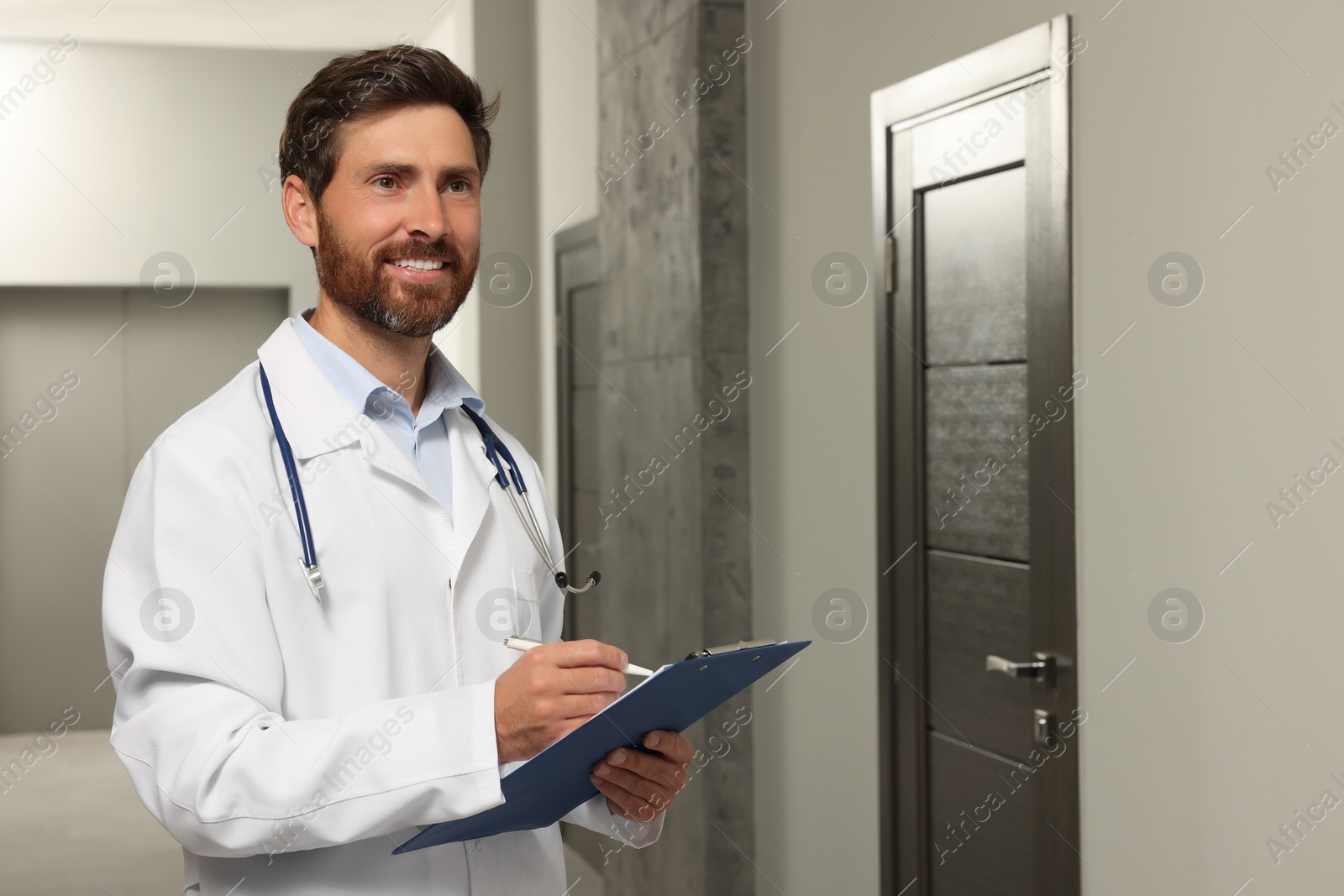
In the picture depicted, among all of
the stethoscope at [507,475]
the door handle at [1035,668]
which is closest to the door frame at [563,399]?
the door handle at [1035,668]

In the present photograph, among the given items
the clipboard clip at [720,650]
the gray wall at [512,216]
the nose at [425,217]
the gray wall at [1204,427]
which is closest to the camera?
the clipboard clip at [720,650]

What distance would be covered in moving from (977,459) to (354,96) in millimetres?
1463

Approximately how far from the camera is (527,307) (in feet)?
16.0

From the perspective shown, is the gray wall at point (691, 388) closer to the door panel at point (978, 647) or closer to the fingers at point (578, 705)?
the door panel at point (978, 647)

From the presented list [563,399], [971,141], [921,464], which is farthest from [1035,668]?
[563,399]

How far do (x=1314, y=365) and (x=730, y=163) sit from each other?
177 centimetres

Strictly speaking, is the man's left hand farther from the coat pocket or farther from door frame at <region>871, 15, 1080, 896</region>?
door frame at <region>871, 15, 1080, 896</region>

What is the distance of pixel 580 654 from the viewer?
39.6 inches

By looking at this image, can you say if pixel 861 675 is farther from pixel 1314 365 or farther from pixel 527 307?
pixel 527 307

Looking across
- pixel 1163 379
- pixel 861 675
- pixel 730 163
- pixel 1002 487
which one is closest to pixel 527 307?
pixel 730 163

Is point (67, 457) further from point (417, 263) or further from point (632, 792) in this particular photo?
point (632, 792)

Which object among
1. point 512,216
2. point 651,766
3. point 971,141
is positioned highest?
point 512,216

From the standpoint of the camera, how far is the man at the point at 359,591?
996mm

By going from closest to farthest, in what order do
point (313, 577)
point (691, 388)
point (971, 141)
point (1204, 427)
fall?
point (313, 577)
point (1204, 427)
point (971, 141)
point (691, 388)
